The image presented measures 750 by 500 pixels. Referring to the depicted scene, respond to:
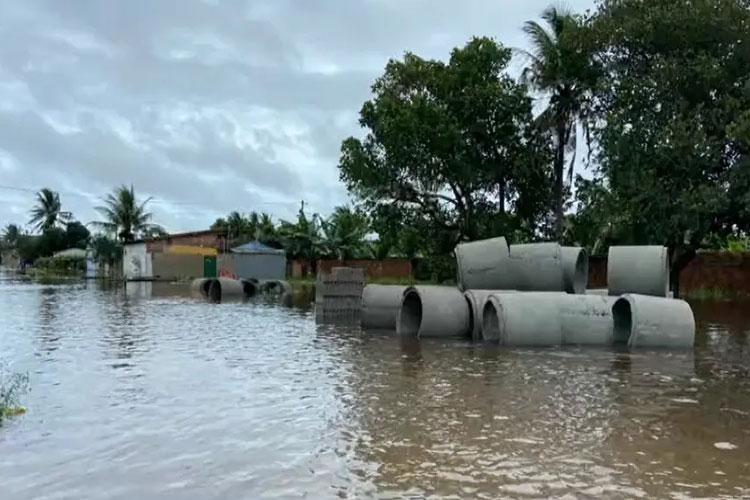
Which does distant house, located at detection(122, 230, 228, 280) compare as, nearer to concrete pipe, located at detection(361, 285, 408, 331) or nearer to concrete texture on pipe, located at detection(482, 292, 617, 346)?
concrete pipe, located at detection(361, 285, 408, 331)

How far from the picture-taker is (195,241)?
4488 centimetres

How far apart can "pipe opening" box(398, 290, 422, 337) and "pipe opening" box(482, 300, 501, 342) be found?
120 centimetres

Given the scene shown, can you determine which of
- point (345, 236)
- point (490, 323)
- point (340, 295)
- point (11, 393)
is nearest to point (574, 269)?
point (490, 323)

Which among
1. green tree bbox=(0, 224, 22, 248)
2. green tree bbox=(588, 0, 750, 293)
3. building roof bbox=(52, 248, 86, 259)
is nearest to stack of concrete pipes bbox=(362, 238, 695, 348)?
green tree bbox=(588, 0, 750, 293)

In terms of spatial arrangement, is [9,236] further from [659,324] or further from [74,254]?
[659,324]

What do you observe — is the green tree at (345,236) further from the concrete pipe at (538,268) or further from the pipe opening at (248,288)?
the concrete pipe at (538,268)

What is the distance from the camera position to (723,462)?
5031mm

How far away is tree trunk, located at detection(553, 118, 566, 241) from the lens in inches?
1021

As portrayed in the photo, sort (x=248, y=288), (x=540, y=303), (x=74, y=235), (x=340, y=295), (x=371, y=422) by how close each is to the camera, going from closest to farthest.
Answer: (x=371, y=422) → (x=540, y=303) → (x=340, y=295) → (x=248, y=288) → (x=74, y=235)

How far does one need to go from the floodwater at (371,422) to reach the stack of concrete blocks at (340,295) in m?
4.36

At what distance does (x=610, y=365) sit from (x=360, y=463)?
18.1 ft

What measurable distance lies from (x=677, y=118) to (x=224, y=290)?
15.3 m

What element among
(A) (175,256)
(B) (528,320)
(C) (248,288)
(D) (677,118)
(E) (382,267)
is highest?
(D) (677,118)

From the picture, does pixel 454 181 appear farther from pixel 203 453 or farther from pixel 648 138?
pixel 203 453
